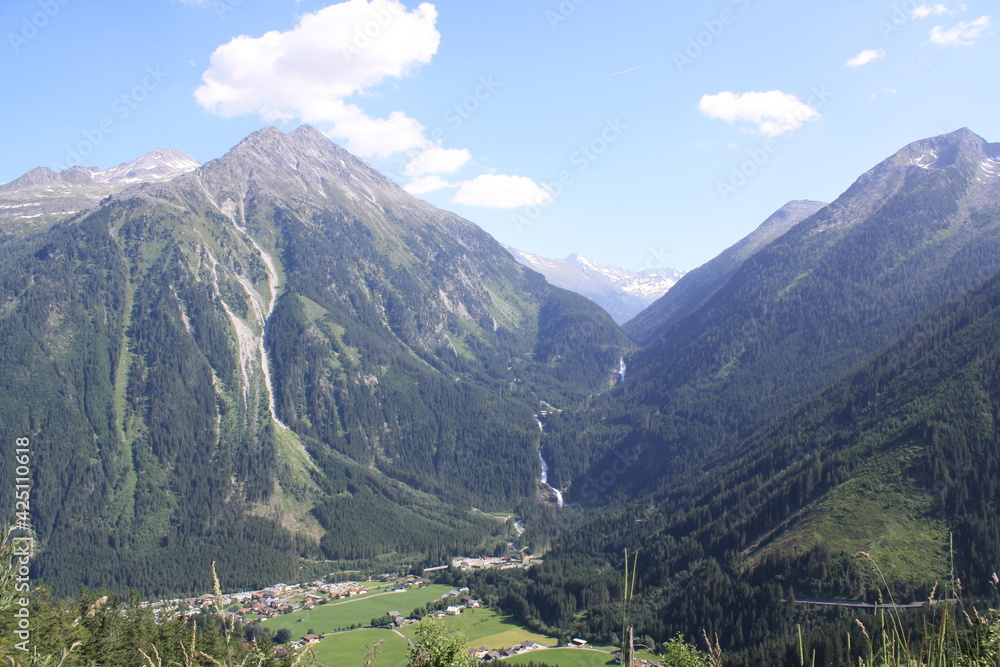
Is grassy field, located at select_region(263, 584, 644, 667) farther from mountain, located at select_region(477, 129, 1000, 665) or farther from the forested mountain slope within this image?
mountain, located at select_region(477, 129, 1000, 665)

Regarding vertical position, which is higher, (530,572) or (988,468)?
(988,468)

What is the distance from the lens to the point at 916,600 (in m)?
90.2

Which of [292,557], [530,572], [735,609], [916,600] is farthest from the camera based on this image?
[292,557]

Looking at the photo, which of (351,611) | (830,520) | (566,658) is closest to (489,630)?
(566,658)

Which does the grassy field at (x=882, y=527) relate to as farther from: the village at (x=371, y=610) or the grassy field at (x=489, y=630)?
the grassy field at (x=489, y=630)

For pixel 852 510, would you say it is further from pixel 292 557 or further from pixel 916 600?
pixel 292 557

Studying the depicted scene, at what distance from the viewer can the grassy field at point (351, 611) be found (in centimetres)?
12815

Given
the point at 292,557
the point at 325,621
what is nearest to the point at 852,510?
the point at 325,621

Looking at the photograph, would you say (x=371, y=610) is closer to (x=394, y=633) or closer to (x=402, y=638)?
(x=394, y=633)

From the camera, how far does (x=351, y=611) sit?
139500mm

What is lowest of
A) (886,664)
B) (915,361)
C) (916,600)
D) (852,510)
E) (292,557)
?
→ (292,557)

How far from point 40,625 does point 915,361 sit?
585 feet

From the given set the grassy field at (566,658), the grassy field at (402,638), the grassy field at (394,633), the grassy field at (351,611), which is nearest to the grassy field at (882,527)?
the grassy field at (566,658)

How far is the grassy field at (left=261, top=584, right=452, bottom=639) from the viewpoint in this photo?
128150 millimetres
